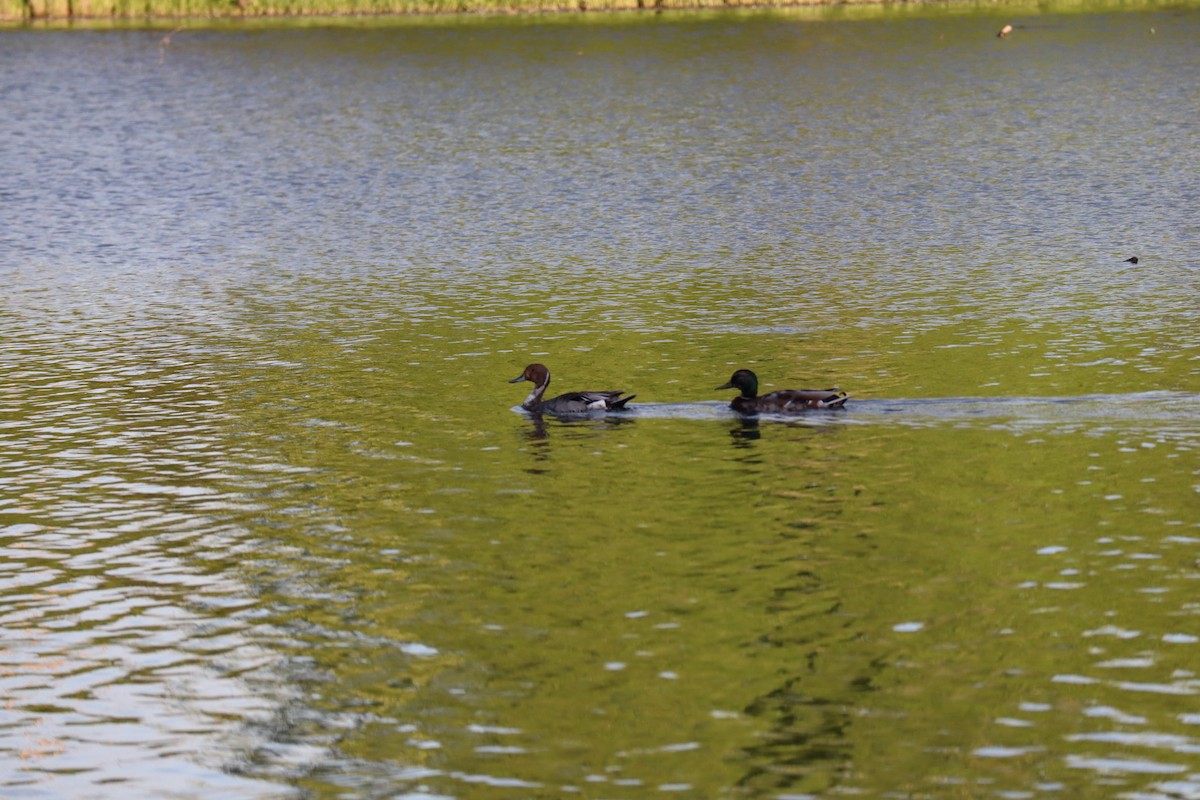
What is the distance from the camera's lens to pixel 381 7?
255 ft

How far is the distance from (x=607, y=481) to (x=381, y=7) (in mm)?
63852

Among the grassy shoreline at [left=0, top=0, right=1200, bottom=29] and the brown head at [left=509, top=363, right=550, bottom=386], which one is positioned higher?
the grassy shoreline at [left=0, top=0, right=1200, bottom=29]

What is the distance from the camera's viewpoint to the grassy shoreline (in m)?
76.1

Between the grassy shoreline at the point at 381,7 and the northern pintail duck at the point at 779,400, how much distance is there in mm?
56790

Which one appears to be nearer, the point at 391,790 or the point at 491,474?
the point at 391,790

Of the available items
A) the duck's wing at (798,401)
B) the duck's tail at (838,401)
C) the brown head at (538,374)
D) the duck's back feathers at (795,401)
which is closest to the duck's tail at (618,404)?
the brown head at (538,374)

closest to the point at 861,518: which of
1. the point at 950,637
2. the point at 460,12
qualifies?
the point at 950,637

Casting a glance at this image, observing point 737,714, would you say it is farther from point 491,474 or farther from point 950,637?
point 491,474

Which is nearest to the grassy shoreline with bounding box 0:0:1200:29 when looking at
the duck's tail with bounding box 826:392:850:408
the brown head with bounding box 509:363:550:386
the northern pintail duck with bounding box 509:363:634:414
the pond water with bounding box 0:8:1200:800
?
the pond water with bounding box 0:8:1200:800

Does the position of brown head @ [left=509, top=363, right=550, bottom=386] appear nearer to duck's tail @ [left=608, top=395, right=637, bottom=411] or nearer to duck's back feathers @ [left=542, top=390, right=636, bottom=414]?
duck's back feathers @ [left=542, top=390, right=636, bottom=414]

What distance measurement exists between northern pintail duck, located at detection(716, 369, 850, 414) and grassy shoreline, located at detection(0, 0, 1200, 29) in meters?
56.8

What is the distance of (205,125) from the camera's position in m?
51.6

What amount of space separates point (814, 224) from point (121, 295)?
12754mm

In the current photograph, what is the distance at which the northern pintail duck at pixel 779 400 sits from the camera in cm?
1922
